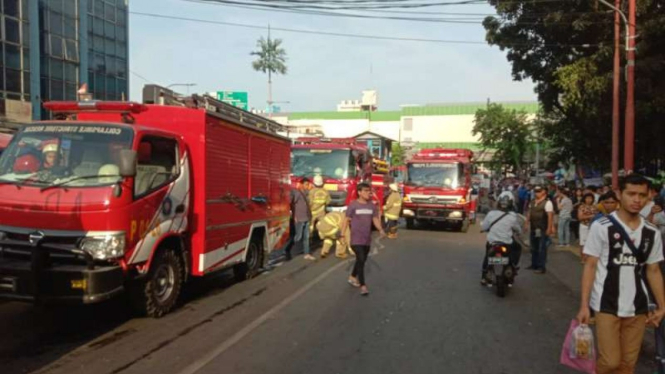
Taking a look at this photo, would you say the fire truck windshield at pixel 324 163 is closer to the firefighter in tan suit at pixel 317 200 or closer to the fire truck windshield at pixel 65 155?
the firefighter in tan suit at pixel 317 200

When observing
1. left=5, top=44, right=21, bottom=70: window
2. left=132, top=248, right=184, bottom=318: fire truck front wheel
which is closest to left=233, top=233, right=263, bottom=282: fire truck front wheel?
left=132, top=248, right=184, bottom=318: fire truck front wheel

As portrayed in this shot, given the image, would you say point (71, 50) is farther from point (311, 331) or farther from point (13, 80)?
point (311, 331)

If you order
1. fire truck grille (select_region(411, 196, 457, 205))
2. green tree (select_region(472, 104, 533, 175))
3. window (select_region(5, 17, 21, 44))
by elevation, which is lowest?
fire truck grille (select_region(411, 196, 457, 205))

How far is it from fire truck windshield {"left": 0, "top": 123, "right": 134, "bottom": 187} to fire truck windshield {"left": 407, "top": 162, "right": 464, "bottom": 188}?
1500cm

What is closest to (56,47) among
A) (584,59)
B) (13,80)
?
(13,80)

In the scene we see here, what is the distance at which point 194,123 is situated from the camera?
8031mm

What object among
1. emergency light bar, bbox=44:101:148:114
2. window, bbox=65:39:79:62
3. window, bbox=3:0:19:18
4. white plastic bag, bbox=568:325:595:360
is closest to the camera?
white plastic bag, bbox=568:325:595:360

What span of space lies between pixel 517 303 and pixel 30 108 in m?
27.0

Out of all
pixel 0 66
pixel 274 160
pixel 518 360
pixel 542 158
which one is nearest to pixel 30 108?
pixel 0 66

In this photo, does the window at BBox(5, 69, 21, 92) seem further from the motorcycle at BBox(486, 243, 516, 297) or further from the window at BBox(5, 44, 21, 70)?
the motorcycle at BBox(486, 243, 516, 297)

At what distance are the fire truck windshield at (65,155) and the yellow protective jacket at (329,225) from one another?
26.6ft

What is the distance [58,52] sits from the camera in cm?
3181

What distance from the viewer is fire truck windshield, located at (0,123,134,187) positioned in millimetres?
6613

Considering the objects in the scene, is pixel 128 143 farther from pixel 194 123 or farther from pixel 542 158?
pixel 542 158
